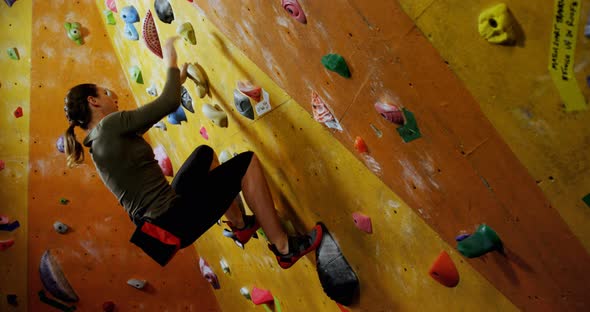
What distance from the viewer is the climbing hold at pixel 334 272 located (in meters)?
1.88

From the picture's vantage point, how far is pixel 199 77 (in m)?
2.17

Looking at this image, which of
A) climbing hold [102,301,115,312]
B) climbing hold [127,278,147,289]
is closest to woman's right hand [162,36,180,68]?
climbing hold [127,278,147,289]

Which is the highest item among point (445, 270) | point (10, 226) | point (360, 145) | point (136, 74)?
point (360, 145)

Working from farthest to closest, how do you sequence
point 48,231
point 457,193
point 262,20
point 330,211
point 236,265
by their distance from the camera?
1. point 48,231
2. point 236,265
3. point 330,211
4. point 262,20
5. point 457,193

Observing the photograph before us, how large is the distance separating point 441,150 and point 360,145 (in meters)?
0.30

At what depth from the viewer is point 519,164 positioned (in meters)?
1.13

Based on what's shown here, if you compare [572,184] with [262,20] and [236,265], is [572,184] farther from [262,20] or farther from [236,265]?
[236,265]

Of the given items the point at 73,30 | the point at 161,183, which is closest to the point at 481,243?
the point at 161,183

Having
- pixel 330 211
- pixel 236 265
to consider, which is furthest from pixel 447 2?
pixel 236 265

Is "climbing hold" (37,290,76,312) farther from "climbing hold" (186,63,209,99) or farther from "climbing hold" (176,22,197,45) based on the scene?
"climbing hold" (176,22,197,45)

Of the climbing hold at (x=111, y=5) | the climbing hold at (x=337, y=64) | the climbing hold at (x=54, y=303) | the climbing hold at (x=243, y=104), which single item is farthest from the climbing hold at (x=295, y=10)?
the climbing hold at (x=54, y=303)

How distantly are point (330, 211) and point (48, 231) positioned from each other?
2.07 metres

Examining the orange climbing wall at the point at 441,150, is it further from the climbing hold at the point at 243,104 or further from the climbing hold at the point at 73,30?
the climbing hold at the point at 73,30

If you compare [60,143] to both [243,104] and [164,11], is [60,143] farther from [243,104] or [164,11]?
[243,104]
